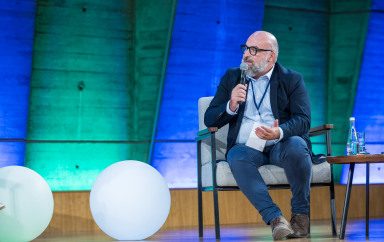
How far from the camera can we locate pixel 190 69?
6.84 metres

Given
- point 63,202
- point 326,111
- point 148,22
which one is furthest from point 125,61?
point 326,111

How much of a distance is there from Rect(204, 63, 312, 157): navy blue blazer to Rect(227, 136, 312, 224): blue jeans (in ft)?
0.73

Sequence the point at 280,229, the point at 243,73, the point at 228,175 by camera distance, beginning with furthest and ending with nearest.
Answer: the point at 228,175 < the point at 243,73 < the point at 280,229

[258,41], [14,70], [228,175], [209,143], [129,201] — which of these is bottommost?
[129,201]

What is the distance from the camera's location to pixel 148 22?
6602mm

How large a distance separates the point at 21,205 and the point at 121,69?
2778 millimetres

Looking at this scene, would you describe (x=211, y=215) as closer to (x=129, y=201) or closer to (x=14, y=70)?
(x=14, y=70)

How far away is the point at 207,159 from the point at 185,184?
2.25 m

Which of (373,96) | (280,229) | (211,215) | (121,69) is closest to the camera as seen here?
(280,229)

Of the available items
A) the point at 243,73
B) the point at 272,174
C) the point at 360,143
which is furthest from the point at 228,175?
the point at 360,143

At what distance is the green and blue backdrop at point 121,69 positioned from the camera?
6.22 meters

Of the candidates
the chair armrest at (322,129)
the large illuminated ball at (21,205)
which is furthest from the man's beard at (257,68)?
the large illuminated ball at (21,205)

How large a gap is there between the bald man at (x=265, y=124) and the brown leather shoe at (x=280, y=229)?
0.02m

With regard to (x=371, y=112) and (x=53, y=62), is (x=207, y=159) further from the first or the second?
(x=371, y=112)
